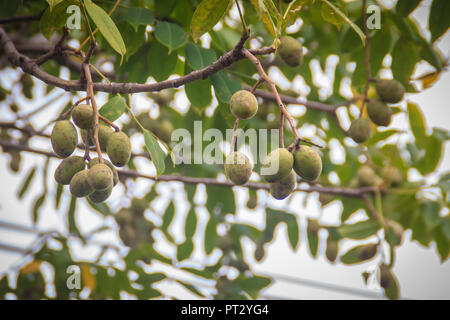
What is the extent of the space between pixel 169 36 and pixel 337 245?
1297mm

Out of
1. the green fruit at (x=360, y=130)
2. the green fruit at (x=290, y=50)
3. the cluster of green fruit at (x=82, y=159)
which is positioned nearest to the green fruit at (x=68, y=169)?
the cluster of green fruit at (x=82, y=159)

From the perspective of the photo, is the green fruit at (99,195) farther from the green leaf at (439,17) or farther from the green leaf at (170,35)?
the green leaf at (439,17)

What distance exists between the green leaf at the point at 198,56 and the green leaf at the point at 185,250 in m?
0.98

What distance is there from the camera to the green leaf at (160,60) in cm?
136

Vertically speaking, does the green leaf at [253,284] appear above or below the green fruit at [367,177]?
below

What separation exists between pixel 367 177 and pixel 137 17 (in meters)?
1.27

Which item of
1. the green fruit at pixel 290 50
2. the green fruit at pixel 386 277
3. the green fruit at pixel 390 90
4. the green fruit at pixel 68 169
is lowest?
the green fruit at pixel 386 277

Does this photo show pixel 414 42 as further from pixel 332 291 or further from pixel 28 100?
pixel 332 291

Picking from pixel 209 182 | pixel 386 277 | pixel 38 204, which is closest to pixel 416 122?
pixel 386 277

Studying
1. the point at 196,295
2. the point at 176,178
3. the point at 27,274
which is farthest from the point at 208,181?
the point at 27,274

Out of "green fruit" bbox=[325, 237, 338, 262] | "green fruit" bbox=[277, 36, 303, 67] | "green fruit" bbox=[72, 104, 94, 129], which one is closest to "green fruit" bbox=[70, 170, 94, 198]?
"green fruit" bbox=[72, 104, 94, 129]

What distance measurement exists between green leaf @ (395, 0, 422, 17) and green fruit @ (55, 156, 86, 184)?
45.0 inches

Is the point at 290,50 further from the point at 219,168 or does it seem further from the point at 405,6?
the point at 219,168

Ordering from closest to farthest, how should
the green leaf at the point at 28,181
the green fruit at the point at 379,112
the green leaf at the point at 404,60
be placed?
1. the green fruit at the point at 379,112
2. the green leaf at the point at 404,60
3. the green leaf at the point at 28,181
